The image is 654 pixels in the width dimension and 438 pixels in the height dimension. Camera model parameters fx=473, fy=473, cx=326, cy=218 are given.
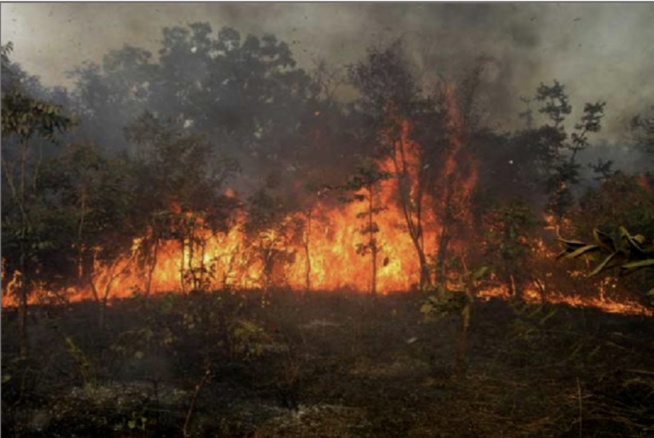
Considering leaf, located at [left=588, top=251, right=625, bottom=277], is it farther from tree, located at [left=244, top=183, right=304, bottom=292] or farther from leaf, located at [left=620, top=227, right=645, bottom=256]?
tree, located at [left=244, top=183, right=304, bottom=292]

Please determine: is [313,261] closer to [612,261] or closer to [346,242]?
[346,242]

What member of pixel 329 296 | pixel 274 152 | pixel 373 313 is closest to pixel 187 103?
pixel 274 152

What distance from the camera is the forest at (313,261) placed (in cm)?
924

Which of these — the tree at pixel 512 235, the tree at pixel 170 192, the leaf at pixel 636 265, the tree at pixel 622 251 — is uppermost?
the tree at pixel 170 192

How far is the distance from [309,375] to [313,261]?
13196 mm


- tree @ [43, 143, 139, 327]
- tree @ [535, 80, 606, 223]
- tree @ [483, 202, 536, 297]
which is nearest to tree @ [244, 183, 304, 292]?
tree @ [43, 143, 139, 327]

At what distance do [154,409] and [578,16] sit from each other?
96.0 feet

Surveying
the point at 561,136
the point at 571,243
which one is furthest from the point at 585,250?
the point at 561,136

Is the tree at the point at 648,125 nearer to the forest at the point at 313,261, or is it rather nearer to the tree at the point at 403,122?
the forest at the point at 313,261

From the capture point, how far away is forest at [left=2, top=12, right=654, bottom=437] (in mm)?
9242

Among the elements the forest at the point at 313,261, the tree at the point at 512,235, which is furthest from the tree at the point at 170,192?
the tree at the point at 512,235

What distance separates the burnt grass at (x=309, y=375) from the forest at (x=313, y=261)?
3.1 inches

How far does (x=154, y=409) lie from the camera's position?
9258 mm

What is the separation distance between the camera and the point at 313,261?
24922 millimetres
